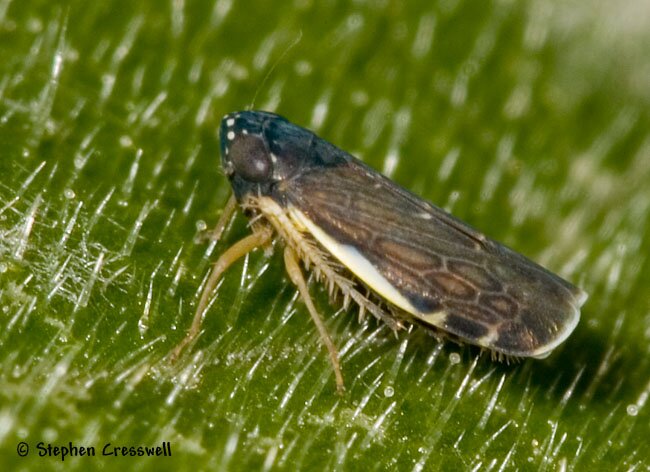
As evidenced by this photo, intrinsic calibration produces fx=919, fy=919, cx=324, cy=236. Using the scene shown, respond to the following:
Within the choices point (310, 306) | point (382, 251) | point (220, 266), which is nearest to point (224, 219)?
point (220, 266)

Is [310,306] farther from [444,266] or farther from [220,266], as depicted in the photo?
[444,266]

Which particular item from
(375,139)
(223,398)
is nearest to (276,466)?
(223,398)

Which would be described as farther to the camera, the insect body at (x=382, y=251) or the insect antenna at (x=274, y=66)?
the insect antenna at (x=274, y=66)

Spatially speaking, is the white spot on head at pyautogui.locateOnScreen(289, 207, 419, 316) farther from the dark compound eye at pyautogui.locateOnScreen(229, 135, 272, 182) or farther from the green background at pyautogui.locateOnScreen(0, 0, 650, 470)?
the dark compound eye at pyautogui.locateOnScreen(229, 135, 272, 182)

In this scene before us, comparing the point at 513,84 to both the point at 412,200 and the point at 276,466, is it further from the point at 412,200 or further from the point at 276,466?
the point at 276,466

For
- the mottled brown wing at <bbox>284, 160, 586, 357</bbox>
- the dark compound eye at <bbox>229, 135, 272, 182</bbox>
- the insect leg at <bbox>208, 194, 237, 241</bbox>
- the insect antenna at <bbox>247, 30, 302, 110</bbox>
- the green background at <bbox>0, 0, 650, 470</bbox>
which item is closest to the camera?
the green background at <bbox>0, 0, 650, 470</bbox>

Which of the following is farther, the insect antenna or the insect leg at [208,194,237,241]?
the insect antenna

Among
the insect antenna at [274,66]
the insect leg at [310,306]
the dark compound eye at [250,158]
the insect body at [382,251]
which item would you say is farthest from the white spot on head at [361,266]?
the insect antenna at [274,66]

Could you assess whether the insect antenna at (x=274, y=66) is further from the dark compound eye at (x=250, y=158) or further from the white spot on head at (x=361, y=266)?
the white spot on head at (x=361, y=266)

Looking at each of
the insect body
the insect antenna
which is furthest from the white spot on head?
the insect antenna
